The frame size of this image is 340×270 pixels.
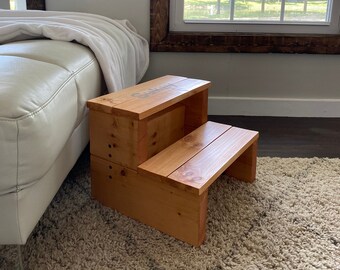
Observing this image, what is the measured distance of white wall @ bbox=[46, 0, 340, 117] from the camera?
6.87ft

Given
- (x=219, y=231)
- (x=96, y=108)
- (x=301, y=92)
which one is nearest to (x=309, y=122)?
(x=301, y=92)

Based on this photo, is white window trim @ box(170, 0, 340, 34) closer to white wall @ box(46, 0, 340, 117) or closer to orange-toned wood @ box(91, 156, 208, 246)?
white wall @ box(46, 0, 340, 117)

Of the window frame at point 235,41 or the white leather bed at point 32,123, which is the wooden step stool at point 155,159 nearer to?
the white leather bed at point 32,123

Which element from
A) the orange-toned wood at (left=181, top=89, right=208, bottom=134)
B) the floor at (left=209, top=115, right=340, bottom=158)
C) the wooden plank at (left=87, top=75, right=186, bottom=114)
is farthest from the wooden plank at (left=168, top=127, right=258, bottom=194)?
the floor at (left=209, top=115, right=340, bottom=158)

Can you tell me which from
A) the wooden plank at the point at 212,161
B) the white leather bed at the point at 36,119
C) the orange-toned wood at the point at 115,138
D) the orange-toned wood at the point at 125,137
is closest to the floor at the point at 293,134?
the wooden plank at the point at 212,161

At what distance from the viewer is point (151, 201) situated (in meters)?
1.16

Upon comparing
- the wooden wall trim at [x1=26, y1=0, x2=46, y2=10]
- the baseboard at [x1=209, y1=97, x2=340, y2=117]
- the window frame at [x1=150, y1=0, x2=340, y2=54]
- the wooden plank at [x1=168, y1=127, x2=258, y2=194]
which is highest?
the wooden wall trim at [x1=26, y1=0, x2=46, y2=10]

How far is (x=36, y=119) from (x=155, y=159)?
48cm

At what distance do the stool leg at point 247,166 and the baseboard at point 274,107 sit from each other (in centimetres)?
80

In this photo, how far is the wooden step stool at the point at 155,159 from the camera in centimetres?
109

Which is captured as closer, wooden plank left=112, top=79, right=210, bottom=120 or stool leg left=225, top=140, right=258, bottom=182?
wooden plank left=112, top=79, right=210, bottom=120

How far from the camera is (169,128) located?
1372 mm

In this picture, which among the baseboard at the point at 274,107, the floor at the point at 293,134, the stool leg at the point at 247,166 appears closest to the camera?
the stool leg at the point at 247,166

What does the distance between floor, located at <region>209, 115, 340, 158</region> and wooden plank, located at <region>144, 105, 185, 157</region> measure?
478 millimetres
